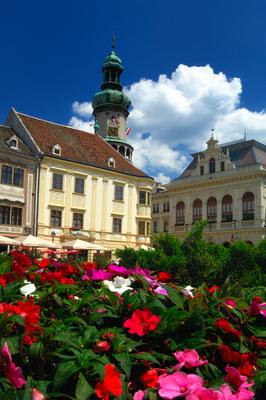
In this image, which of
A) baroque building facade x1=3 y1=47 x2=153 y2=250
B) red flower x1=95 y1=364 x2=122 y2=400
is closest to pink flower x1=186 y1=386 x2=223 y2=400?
red flower x1=95 y1=364 x2=122 y2=400

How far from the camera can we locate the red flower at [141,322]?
239 cm

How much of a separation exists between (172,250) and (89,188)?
56.6 feet

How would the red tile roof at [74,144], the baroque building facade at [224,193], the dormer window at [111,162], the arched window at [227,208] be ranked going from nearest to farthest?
1. the red tile roof at [74,144]
2. the dormer window at [111,162]
3. the baroque building facade at [224,193]
4. the arched window at [227,208]

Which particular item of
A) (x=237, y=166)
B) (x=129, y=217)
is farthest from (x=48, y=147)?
(x=237, y=166)

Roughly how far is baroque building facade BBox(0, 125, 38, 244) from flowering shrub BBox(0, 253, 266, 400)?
103ft

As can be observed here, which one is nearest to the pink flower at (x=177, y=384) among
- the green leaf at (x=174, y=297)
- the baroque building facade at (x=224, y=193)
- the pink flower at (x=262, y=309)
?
the green leaf at (x=174, y=297)

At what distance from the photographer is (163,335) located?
2492 mm

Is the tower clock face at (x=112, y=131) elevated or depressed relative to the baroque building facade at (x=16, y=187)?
elevated

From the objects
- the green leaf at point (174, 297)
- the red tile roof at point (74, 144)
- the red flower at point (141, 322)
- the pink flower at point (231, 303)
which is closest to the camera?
the red flower at point (141, 322)

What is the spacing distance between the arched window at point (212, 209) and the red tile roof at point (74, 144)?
17.3m

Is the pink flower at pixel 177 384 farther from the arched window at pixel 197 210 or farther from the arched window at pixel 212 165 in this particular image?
the arched window at pixel 197 210

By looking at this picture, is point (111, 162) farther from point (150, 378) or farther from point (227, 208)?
point (150, 378)

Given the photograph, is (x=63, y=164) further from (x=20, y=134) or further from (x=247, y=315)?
(x=247, y=315)

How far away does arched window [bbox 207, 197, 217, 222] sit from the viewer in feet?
186
